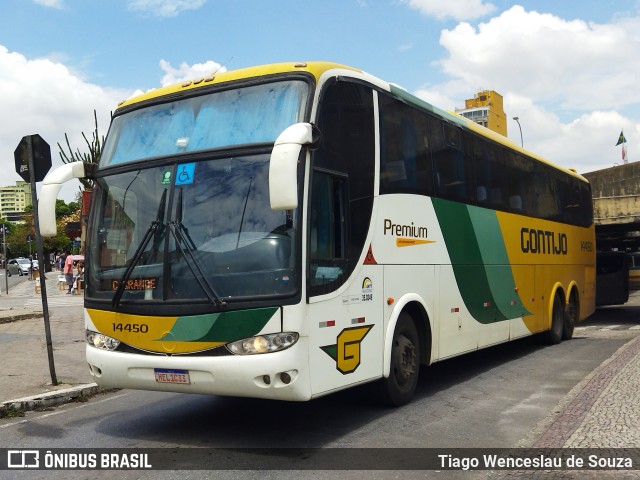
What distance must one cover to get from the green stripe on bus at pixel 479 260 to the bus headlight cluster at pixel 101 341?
428cm

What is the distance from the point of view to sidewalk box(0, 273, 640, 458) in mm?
5723

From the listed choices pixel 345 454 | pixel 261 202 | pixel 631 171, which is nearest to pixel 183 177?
pixel 261 202

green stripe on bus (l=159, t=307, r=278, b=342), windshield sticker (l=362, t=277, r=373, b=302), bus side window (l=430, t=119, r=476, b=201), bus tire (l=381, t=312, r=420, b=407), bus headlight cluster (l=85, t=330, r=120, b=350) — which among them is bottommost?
bus tire (l=381, t=312, r=420, b=407)

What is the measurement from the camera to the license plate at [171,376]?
581 cm

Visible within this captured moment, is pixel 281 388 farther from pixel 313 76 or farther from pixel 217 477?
pixel 313 76

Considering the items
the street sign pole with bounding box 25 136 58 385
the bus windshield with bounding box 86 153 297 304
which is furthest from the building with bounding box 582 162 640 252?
the bus windshield with bounding box 86 153 297 304

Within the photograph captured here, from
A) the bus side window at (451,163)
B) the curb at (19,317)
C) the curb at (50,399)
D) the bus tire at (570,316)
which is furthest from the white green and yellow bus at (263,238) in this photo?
the curb at (19,317)

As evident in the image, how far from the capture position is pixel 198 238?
231 inches

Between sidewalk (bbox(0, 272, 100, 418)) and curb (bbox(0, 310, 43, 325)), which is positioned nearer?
sidewalk (bbox(0, 272, 100, 418))

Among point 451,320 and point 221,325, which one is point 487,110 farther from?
point 221,325

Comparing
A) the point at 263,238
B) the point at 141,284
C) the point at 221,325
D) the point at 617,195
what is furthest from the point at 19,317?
the point at 617,195

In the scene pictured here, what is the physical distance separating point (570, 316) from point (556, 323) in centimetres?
116

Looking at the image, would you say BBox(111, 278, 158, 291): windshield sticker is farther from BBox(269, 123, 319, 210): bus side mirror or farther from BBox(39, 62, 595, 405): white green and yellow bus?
BBox(269, 123, 319, 210): bus side mirror

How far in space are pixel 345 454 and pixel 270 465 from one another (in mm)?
680
